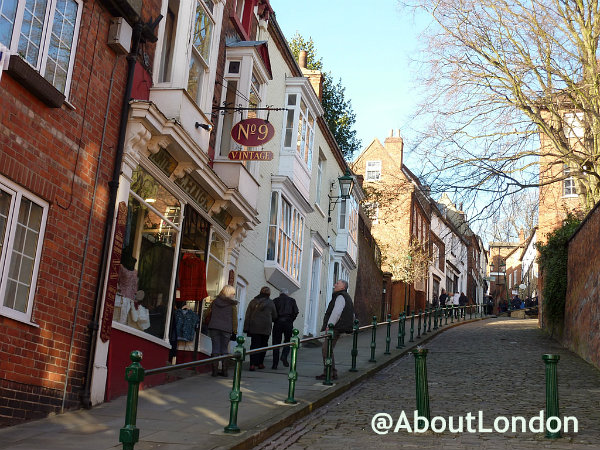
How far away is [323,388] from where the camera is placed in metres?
11.3

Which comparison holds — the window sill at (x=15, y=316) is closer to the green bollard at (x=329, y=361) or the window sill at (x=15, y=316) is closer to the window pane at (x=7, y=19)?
the window pane at (x=7, y=19)

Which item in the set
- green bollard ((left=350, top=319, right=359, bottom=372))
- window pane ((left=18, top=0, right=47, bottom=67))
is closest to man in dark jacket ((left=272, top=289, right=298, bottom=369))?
green bollard ((left=350, top=319, right=359, bottom=372))

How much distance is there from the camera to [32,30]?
820cm

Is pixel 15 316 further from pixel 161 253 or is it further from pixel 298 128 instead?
pixel 298 128

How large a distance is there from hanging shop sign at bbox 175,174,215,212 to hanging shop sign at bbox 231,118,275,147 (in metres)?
1.11

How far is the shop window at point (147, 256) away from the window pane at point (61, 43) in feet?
6.99

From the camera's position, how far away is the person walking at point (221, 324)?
503 inches

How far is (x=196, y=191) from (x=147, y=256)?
76.4 inches

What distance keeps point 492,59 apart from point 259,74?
7363 millimetres

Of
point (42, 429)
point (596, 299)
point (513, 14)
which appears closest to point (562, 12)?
point (513, 14)

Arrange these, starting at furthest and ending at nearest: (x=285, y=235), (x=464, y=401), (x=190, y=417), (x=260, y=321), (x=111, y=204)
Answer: (x=285, y=235), (x=260, y=321), (x=464, y=401), (x=111, y=204), (x=190, y=417)

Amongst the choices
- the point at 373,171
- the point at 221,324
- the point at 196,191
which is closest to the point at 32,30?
the point at 196,191

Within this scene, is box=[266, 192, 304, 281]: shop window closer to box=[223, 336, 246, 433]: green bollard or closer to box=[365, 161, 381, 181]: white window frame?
box=[223, 336, 246, 433]: green bollard

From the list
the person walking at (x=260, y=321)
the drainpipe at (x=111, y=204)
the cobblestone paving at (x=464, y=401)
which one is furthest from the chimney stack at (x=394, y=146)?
the drainpipe at (x=111, y=204)
